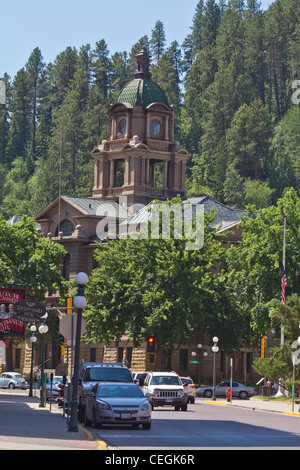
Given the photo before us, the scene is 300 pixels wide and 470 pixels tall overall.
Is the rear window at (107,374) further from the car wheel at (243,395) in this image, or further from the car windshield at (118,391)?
the car wheel at (243,395)

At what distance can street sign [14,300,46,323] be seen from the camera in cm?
4319

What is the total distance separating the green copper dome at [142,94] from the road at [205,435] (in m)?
65.1

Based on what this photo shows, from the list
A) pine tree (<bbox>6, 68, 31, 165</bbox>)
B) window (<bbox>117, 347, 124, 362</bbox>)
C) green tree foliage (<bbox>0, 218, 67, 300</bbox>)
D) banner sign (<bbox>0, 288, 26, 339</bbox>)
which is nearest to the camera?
banner sign (<bbox>0, 288, 26, 339</bbox>)

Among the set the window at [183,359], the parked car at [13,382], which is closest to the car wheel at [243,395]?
the window at [183,359]

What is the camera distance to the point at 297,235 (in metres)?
71.9

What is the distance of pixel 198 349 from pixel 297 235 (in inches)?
759

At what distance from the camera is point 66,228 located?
100375mm

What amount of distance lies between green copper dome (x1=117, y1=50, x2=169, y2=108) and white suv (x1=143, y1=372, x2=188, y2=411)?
56837mm

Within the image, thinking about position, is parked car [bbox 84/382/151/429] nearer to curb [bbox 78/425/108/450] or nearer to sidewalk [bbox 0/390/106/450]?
curb [bbox 78/425/108/450]

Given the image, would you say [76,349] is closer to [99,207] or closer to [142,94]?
[99,207]

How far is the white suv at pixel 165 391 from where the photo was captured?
46.5 metres

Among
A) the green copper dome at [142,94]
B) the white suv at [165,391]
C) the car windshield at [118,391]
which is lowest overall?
the white suv at [165,391]

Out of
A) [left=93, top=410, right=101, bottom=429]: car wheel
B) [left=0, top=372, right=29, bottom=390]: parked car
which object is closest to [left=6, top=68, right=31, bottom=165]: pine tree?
[left=0, top=372, right=29, bottom=390]: parked car

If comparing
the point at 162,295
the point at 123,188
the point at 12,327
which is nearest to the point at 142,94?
the point at 123,188
